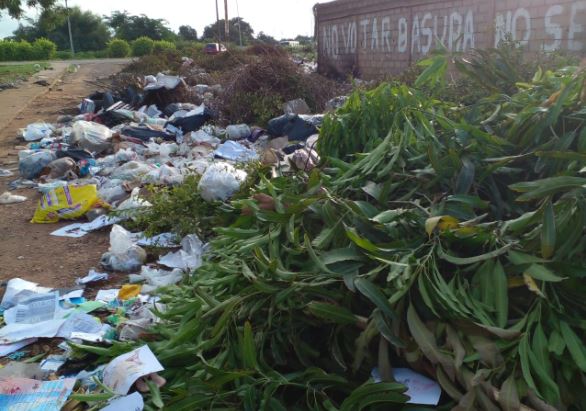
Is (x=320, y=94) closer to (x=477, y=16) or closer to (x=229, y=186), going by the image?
(x=477, y=16)

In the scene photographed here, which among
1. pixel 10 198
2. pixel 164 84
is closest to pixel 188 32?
pixel 164 84

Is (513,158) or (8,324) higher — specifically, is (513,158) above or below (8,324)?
above

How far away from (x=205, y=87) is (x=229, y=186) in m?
6.88

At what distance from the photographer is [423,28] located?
8.78 m

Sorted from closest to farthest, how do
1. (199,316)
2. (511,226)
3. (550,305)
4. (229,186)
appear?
(550,305) → (511,226) → (199,316) → (229,186)

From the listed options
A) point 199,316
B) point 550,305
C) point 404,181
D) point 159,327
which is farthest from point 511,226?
point 159,327

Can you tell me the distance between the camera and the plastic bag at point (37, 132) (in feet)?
25.2

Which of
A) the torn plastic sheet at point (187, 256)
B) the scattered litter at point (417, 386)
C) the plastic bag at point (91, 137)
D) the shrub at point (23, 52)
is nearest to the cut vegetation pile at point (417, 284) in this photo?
the scattered litter at point (417, 386)

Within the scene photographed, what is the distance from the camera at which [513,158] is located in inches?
74.7

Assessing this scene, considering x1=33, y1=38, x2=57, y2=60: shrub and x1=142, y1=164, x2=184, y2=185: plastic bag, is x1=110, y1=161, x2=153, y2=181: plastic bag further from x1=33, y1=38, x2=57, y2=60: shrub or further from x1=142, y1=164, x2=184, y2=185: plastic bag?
x1=33, y1=38, x2=57, y2=60: shrub

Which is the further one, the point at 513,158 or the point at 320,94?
the point at 320,94

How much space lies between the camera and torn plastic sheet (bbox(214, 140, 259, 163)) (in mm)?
5630

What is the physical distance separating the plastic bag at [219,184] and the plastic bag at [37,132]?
489cm

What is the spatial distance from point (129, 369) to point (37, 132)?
22.4 ft
